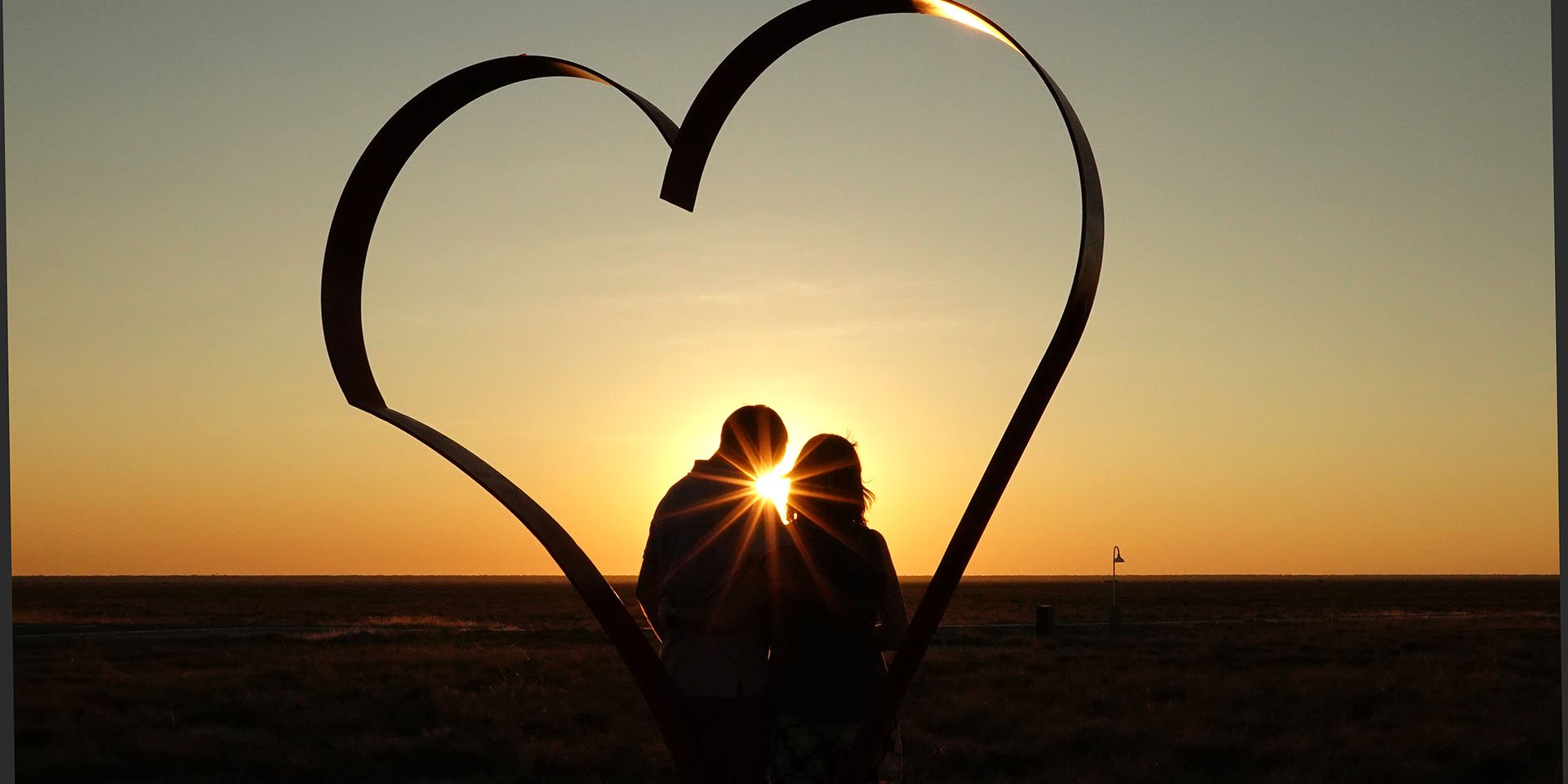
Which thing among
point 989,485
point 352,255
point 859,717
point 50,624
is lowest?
point 50,624

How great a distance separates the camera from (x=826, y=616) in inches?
152

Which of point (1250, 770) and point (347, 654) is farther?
point (347, 654)

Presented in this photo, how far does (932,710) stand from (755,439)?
44.7ft

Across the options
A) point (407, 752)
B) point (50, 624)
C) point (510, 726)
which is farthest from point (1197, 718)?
point (50, 624)

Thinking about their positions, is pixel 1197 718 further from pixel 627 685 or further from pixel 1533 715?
pixel 627 685

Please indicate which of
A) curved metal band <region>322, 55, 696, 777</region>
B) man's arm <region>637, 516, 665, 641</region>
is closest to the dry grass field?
curved metal band <region>322, 55, 696, 777</region>

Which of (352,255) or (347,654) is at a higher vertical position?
(352,255)

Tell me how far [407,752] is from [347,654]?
13.0 metres

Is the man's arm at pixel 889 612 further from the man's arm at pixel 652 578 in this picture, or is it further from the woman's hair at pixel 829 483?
the man's arm at pixel 652 578

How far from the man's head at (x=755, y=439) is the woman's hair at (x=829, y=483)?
0.10 m

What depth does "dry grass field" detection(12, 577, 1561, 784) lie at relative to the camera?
1284cm

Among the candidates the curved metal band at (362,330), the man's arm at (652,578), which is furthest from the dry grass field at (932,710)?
the man's arm at (652,578)

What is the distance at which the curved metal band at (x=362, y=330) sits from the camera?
4008 mm

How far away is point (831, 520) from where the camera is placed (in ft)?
12.6
